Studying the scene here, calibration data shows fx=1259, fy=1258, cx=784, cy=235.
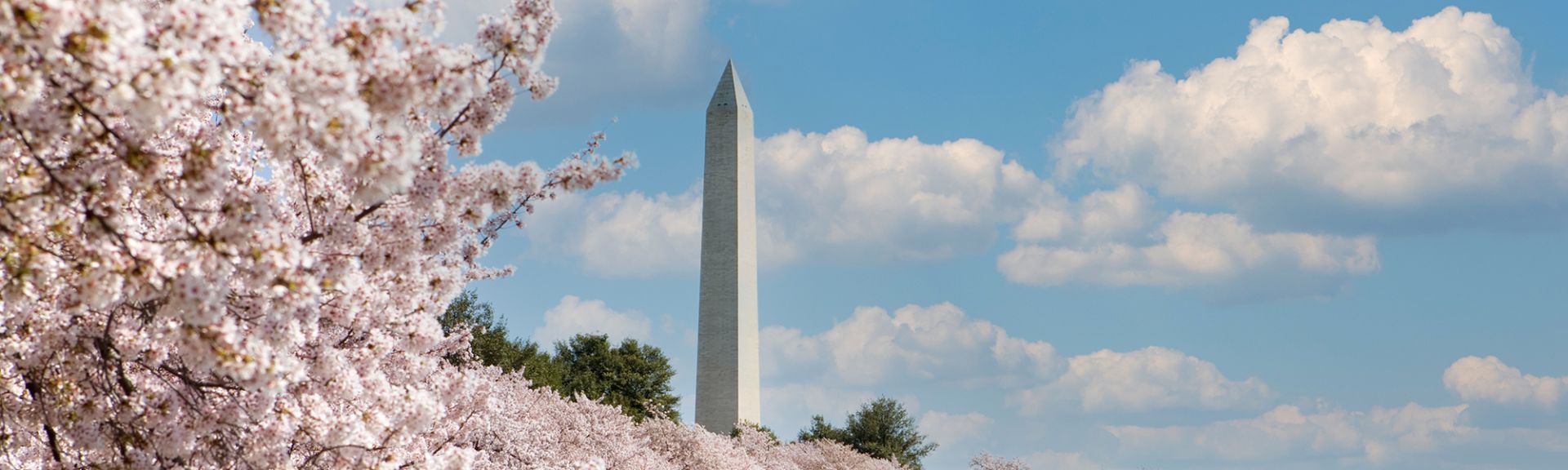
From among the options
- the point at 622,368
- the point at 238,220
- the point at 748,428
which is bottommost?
the point at 238,220

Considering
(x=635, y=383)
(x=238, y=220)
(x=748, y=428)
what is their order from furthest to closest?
1. (x=635, y=383)
2. (x=748, y=428)
3. (x=238, y=220)

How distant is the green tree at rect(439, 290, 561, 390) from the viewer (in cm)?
Result: 4064

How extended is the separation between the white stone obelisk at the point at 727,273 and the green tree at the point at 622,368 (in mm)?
8130

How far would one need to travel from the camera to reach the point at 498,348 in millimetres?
42906

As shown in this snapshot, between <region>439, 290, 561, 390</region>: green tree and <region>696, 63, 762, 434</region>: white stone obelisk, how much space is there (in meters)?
5.15

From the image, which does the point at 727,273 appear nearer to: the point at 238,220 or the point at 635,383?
the point at 635,383

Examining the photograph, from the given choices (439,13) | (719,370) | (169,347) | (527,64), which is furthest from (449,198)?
(719,370)

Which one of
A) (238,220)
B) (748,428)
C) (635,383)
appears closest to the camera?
(238,220)

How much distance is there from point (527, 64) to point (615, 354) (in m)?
47.2

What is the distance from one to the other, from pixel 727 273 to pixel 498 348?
8631 millimetres

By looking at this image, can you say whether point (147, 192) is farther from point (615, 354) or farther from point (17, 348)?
point (615, 354)

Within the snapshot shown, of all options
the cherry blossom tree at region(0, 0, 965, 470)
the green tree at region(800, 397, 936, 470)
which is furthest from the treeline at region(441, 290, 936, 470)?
the cherry blossom tree at region(0, 0, 965, 470)

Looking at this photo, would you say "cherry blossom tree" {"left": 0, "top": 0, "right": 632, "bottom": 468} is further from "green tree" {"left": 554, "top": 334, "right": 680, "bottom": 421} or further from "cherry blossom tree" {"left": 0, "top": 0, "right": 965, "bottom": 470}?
"green tree" {"left": 554, "top": 334, "right": 680, "bottom": 421}

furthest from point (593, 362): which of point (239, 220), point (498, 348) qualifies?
point (239, 220)
